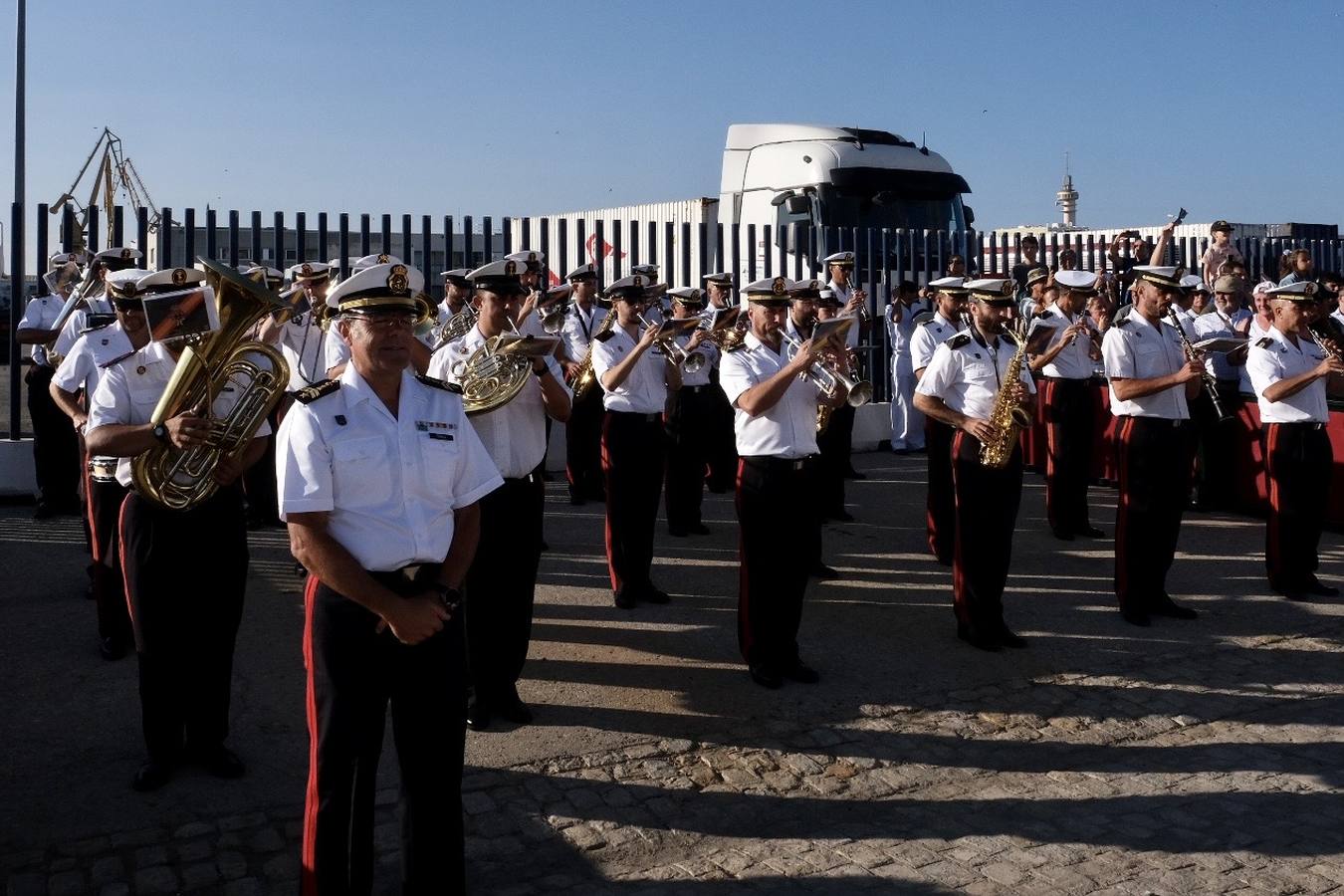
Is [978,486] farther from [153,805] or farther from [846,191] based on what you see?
[846,191]

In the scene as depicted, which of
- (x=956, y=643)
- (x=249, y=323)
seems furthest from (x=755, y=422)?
(x=249, y=323)

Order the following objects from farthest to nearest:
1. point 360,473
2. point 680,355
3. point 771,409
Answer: point 680,355 → point 771,409 → point 360,473

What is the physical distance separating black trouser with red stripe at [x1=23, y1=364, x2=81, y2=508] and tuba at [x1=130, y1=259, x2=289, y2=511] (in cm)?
647

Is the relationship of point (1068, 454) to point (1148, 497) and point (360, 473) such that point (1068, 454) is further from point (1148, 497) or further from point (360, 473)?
point (360, 473)

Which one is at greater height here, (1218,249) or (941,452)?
(1218,249)

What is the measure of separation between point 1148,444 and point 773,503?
8.98 feet

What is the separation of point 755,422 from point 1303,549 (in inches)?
167

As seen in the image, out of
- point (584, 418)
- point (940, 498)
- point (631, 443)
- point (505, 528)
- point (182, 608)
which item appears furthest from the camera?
point (584, 418)

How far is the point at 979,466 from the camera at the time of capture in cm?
769

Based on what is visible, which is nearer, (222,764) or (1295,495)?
(222,764)

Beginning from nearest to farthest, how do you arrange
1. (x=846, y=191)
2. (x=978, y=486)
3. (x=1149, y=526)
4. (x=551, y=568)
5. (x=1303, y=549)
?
1. (x=978, y=486)
2. (x=1149, y=526)
3. (x=1303, y=549)
4. (x=551, y=568)
5. (x=846, y=191)

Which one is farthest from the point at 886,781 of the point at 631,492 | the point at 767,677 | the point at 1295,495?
the point at 1295,495

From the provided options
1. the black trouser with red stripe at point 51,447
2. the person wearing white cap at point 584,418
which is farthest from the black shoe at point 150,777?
Answer: the person wearing white cap at point 584,418

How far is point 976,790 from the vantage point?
5.67m
